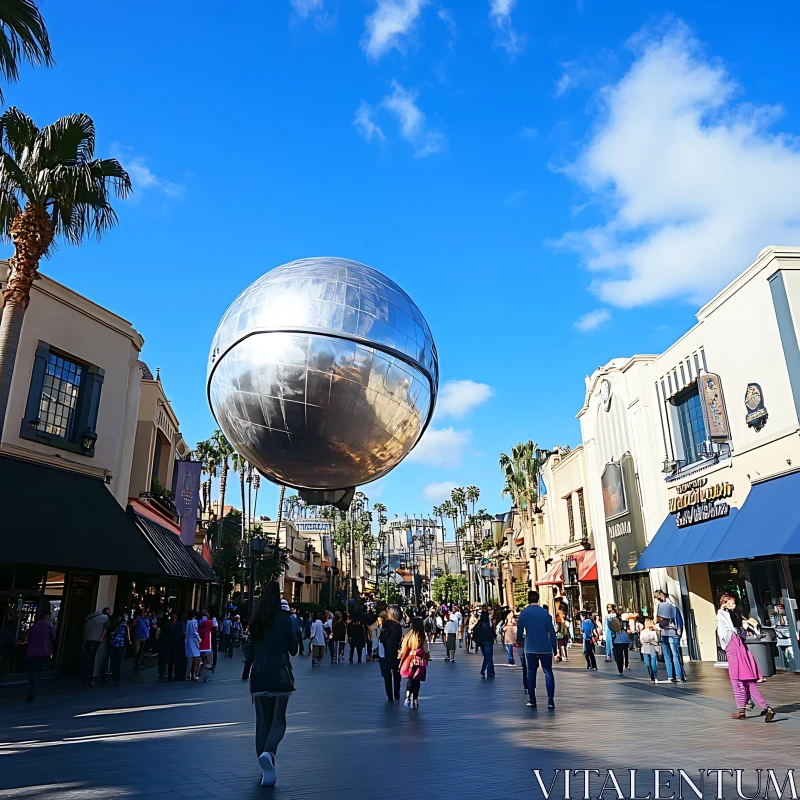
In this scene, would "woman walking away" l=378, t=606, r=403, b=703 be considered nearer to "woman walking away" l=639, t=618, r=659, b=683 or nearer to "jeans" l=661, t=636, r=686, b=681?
"woman walking away" l=639, t=618, r=659, b=683

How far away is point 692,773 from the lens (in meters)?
5.11

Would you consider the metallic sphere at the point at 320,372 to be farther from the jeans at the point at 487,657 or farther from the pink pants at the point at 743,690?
the jeans at the point at 487,657

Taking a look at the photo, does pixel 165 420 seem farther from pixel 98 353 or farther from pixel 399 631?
pixel 399 631

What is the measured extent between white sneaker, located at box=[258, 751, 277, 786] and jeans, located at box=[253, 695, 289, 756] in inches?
1.9

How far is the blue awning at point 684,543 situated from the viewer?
15058mm

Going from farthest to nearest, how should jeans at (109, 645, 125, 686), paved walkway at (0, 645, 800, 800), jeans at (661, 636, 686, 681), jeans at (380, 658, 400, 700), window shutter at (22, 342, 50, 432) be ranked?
window shutter at (22, 342, 50, 432)
jeans at (109, 645, 125, 686)
jeans at (661, 636, 686, 681)
jeans at (380, 658, 400, 700)
paved walkway at (0, 645, 800, 800)

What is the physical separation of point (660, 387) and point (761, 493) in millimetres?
5806

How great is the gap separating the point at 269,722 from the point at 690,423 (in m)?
16.1

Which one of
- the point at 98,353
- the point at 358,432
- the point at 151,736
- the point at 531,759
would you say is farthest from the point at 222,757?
the point at 98,353

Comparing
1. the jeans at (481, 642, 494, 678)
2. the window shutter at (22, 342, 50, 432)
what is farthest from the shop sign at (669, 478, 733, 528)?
the window shutter at (22, 342, 50, 432)

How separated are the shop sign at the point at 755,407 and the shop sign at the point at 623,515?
262 inches

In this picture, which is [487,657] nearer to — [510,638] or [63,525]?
[510,638]

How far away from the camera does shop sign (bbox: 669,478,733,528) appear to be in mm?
15594

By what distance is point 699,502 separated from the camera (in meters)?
16.6
